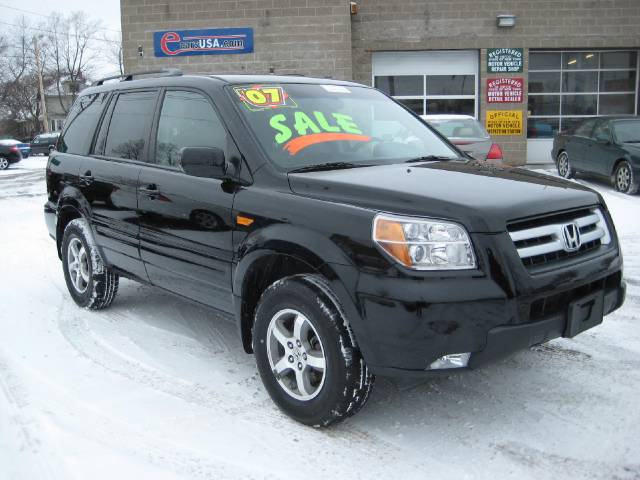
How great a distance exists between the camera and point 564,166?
14656 millimetres

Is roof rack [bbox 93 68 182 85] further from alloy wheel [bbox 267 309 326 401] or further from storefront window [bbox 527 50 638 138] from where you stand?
storefront window [bbox 527 50 638 138]

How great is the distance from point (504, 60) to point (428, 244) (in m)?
17.5

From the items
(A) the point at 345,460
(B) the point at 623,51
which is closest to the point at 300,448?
(A) the point at 345,460

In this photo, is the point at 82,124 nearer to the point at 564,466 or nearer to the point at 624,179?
the point at 564,466

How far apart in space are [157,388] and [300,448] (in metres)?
1.11

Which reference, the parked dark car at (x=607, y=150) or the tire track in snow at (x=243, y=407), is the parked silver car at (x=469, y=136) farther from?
the tire track in snow at (x=243, y=407)

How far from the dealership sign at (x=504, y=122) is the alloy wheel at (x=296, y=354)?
16999mm

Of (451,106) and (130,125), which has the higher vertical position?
(451,106)

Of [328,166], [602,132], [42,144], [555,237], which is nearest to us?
[555,237]

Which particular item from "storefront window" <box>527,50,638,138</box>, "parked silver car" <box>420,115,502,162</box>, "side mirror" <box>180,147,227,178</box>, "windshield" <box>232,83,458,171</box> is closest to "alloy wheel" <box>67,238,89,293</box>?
"side mirror" <box>180,147,227,178</box>

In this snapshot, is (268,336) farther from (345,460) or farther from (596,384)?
(596,384)

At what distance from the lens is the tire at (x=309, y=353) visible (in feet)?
9.89

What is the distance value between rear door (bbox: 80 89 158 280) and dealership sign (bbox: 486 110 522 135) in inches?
619

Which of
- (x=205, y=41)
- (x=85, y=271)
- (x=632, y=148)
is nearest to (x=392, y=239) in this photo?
(x=85, y=271)
